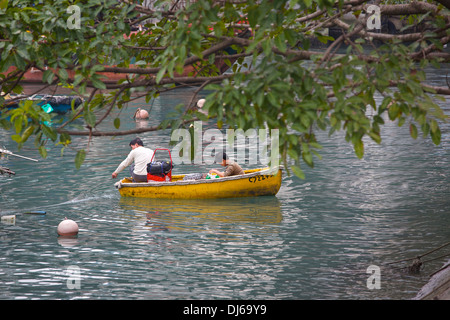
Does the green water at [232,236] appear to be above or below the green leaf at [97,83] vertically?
below

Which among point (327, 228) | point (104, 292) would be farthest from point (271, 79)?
point (327, 228)

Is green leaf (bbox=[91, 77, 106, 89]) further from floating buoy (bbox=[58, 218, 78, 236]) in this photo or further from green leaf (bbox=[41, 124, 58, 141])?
floating buoy (bbox=[58, 218, 78, 236])

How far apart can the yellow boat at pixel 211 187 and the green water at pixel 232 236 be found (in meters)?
0.26

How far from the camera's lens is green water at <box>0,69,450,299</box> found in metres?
10.8

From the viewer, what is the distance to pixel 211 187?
55.6 feet

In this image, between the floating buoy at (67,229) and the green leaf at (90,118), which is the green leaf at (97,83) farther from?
the floating buoy at (67,229)

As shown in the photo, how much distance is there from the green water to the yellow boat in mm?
262

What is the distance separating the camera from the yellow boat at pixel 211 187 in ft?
55.2

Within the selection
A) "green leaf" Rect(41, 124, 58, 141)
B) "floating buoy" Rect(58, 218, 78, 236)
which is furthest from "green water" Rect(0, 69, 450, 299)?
"green leaf" Rect(41, 124, 58, 141)

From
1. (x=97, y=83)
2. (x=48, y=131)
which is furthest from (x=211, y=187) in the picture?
(x=48, y=131)

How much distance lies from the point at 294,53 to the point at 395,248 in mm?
6937

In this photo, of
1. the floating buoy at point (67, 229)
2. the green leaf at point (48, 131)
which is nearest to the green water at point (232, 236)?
the floating buoy at point (67, 229)

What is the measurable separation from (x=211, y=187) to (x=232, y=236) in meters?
3.23

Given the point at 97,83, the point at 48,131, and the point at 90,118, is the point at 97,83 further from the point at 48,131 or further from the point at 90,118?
the point at 48,131
